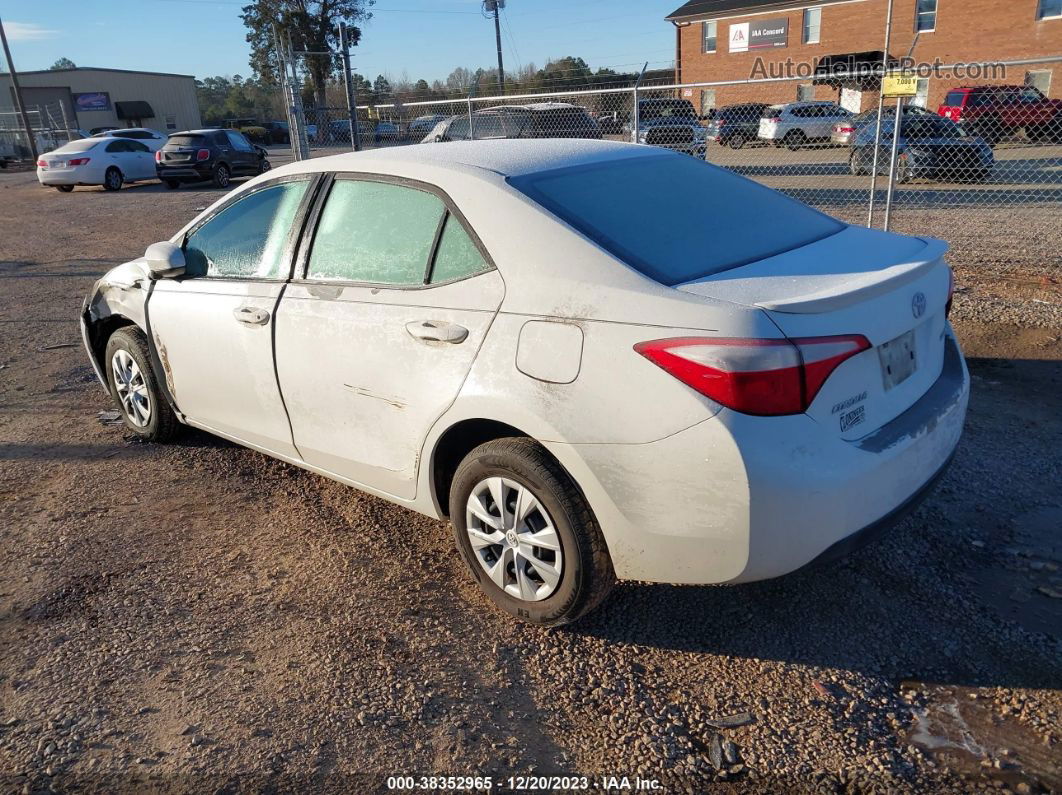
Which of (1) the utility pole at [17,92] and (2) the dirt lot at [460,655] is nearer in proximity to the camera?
(2) the dirt lot at [460,655]

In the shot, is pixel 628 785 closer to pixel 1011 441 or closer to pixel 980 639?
pixel 980 639

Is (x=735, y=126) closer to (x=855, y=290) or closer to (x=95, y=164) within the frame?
(x=95, y=164)

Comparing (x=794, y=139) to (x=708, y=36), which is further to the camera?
(x=708, y=36)

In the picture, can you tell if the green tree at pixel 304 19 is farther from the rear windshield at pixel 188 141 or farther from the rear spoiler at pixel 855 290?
the rear spoiler at pixel 855 290

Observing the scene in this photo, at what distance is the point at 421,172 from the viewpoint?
131 inches

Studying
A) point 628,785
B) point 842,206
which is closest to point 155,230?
point 842,206

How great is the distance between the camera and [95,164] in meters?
22.8

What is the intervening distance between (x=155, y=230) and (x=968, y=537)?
1444 cm

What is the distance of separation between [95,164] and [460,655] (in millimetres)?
24179

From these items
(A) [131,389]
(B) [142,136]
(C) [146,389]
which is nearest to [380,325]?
(C) [146,389]

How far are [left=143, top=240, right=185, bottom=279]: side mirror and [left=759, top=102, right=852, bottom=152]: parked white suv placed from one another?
1820 cm

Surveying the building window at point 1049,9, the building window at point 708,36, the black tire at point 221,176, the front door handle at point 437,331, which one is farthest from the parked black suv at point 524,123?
the building window at point 708,36

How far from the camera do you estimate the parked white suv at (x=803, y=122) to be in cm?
2108

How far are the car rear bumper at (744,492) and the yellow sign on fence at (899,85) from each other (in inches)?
236
